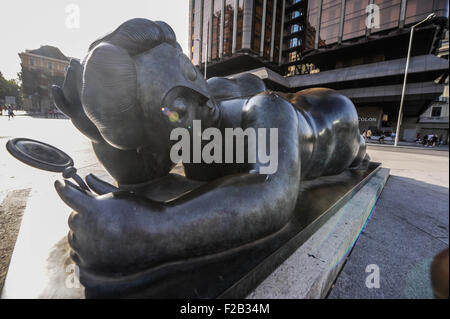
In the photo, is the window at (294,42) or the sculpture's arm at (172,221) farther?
the window at (294,42)

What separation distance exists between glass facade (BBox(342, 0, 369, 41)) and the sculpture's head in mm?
29593

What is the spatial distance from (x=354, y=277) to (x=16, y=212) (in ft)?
8.98

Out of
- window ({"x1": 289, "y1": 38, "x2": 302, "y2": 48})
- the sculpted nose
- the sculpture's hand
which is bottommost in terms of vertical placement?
the sculpture's hand

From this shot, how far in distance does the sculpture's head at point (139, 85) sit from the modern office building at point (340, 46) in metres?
23.4

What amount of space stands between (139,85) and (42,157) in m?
0.61

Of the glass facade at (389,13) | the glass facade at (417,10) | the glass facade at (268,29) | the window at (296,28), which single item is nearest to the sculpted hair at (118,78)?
the glass facade at (417,10)

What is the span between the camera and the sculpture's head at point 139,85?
94 cm

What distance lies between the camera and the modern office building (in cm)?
2062

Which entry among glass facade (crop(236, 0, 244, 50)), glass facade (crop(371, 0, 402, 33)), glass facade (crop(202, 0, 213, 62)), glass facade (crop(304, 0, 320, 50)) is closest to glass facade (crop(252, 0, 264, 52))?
glass facade (crop(236, 0, 244, 50))

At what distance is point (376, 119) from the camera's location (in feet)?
87.5

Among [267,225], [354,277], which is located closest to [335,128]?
[354,277]

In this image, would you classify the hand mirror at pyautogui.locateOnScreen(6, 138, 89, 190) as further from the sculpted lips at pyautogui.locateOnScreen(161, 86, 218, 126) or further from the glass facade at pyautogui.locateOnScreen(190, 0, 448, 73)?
the glass facade at pyautogui.locateOnScreen(190, 0, 448, 73)

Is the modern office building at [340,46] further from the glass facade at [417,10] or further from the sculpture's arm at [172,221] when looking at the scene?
the sculpture's arm at [172,221]

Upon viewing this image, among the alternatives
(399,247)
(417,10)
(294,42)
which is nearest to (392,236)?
(399,247)
